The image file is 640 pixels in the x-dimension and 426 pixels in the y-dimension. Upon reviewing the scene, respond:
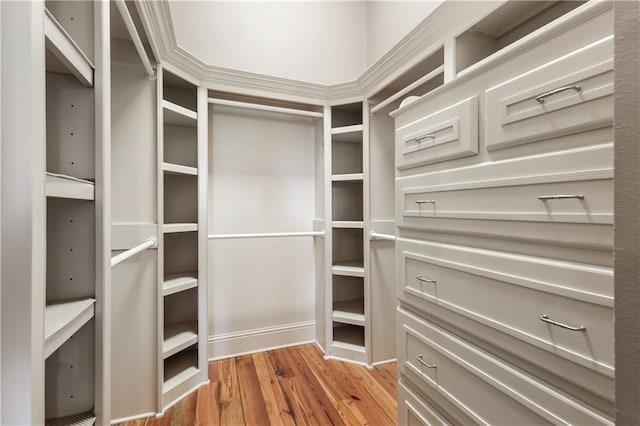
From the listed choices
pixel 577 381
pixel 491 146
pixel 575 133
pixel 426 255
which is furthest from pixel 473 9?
pixel 577 381

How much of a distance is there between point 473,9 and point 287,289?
211cm

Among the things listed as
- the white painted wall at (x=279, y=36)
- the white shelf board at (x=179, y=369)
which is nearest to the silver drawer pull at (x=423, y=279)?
the white shelf board at (x=179, y=369)

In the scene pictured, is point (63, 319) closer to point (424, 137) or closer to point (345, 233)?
point (424, 137)

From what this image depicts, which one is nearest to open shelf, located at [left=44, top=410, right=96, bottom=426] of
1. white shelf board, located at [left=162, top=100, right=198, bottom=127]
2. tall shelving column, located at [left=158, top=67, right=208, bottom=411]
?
tall shelving column, located at [left=158, top=67, right=208, bottom=411]

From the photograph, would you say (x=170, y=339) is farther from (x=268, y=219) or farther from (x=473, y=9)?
(x=473, y=9)

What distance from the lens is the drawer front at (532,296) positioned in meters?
0.57

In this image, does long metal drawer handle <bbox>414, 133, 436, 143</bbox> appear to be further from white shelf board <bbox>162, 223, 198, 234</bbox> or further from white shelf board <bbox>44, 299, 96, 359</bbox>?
white shelf board <bbox>162, 223, 198, 234</bbox>

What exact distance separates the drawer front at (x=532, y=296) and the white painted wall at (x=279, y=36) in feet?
6.50

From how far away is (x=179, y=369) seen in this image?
5.93 ft

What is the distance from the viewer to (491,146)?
31.5 inches

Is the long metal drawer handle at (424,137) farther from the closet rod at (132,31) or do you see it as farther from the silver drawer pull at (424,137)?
the closet rod at (132,31)

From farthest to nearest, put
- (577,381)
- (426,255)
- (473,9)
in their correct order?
(473,9) → (426,255) → (577,381)

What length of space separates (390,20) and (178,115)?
1727 mm

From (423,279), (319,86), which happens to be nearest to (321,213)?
(319,86)
